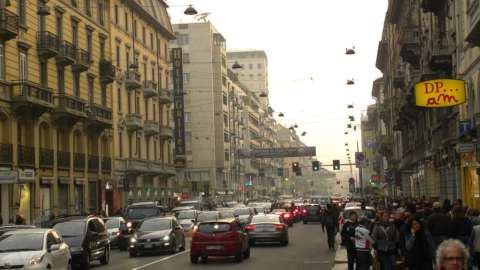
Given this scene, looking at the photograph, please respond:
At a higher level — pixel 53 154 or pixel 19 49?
pixel 19 49

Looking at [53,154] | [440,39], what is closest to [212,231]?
[440,39]

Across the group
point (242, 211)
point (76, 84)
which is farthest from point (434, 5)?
point (76, 84)

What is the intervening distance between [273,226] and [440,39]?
35.6 ft

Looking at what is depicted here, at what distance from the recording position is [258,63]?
173 m

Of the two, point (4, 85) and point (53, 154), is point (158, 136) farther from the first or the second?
point (4, 85)

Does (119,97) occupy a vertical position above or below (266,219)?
above

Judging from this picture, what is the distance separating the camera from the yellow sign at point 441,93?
936 inches

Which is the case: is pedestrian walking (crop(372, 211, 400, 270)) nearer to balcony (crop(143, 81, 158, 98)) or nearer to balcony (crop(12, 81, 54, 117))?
balcony (crop(12, 81, 54, 117))

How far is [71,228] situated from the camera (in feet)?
82.7

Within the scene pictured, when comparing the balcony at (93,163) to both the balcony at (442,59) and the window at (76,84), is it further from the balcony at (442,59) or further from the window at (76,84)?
the balcony at (442,59)

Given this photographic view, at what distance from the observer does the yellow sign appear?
2377 centimetres

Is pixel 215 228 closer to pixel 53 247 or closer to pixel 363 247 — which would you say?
pixel 53 247

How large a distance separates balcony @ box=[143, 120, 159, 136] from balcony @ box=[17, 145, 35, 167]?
79.3 feet

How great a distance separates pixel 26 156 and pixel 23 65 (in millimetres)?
4847
